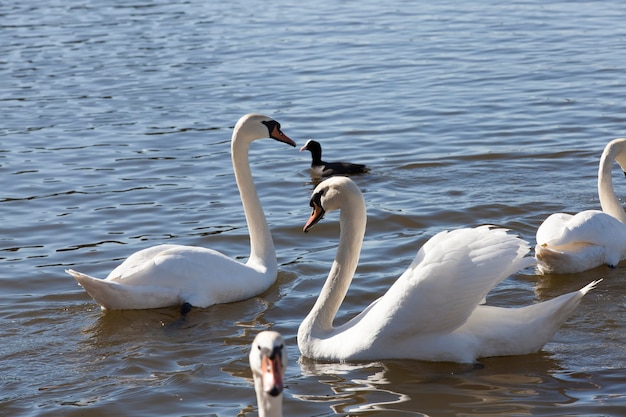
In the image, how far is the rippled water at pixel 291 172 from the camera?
6.46 m

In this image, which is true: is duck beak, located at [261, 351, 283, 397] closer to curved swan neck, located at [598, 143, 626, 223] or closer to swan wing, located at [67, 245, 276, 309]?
swan wing, located at [67, 245, 276, 309]

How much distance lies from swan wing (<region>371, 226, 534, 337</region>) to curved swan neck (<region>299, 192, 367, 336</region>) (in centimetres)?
46

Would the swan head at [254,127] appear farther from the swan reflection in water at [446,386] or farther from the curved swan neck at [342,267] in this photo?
the swan reflection in water at [446,386]

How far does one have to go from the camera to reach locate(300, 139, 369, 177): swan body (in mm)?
11711

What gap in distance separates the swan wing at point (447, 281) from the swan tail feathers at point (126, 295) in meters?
1.91

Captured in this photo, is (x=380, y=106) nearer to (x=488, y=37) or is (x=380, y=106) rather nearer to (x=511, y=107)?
(x=511, y=107)

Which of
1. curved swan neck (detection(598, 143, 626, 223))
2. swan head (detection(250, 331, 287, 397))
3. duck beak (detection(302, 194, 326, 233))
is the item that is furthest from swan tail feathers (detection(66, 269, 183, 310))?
curved swan neck (detection(598, 143, 626, 223))

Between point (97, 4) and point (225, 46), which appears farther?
point (97, 4)

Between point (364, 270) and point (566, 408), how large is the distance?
2.94 meters

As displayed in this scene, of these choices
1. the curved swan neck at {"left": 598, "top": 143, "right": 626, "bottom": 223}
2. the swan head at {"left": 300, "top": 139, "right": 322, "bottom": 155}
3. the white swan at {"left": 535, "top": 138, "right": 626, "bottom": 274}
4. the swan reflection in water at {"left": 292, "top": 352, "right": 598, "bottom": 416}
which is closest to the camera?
the swan reflection in water at {"left": 292, "top": 352, "right": 598, "bottom": 416}

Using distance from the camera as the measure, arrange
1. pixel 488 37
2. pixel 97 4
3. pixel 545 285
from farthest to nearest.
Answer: pixel 97 4 < pixel 488 37 < pixel 545 285

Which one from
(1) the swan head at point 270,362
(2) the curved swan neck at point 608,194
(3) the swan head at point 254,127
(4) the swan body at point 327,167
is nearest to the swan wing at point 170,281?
(3) the swan head at point 254,127

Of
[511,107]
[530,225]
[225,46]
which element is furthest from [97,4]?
[530,225]

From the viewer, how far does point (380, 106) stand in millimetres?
14961
